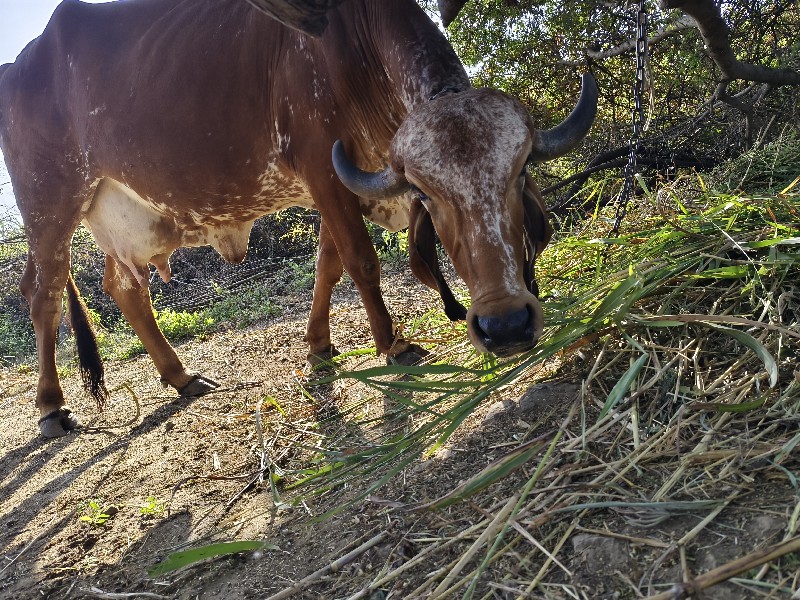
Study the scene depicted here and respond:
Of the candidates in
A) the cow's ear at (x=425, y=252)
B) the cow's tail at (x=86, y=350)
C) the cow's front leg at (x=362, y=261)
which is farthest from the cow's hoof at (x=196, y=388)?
the cow's ear at (x=425, y=252)

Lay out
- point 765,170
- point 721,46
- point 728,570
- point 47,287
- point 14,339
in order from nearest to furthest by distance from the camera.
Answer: point 728,570, point 765,170, point 721,46, point 47,287, point 14,339

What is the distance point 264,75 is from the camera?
140 inches

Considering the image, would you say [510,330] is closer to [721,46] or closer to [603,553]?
[603,553]

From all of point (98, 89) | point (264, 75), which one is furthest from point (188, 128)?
point (98, 89)

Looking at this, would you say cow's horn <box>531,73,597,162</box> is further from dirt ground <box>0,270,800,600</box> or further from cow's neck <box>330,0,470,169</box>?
dirt ground <box>0,270,800,600</box>

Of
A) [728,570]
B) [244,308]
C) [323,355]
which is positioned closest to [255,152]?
[323,355]

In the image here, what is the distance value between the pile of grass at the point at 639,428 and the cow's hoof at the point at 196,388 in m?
1.70

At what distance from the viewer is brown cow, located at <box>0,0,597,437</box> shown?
2.32 metres

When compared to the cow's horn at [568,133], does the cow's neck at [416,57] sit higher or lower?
higher

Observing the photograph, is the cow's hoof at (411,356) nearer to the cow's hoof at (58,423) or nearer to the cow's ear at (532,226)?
the cow's ear at (532,226)

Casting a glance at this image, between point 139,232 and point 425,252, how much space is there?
2796mm

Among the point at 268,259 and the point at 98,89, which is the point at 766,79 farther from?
the point at 268,259

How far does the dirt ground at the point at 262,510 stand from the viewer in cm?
144

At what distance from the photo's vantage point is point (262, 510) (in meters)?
2.50
